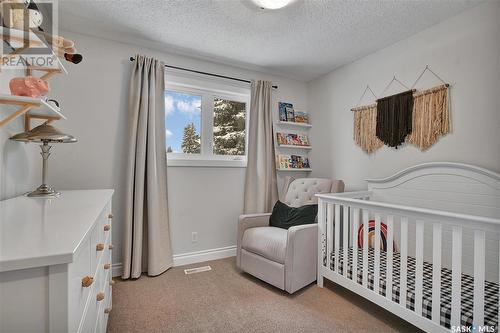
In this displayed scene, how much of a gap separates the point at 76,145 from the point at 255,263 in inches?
76.4

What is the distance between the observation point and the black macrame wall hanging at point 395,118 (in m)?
2.32

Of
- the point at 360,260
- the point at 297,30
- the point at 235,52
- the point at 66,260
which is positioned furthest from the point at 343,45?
the point at 66,260

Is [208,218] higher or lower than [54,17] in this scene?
lower

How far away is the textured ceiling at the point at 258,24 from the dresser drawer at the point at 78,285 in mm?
1875

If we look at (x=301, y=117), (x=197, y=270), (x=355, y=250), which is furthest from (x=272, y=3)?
(x=197, y=270)

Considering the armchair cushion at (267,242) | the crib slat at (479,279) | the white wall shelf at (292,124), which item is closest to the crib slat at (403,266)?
the crib slat at (479,279)

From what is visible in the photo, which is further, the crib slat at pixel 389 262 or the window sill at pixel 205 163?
the window sill at pixel 205 163

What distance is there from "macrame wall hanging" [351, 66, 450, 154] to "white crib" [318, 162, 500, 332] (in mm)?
306

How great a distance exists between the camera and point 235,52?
8.93 ft

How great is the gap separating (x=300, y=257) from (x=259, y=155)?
135 cm

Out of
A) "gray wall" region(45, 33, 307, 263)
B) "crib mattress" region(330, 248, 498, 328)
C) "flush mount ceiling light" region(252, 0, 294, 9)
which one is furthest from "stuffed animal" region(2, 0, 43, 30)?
"crib mattress" region(330, 248, 498, 328)

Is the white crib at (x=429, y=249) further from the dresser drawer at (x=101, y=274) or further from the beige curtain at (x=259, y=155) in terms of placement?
the dresser drawer at (x=101, y=274)

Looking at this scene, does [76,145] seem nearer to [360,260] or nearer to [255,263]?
[255,263]

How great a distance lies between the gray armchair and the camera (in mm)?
2047
